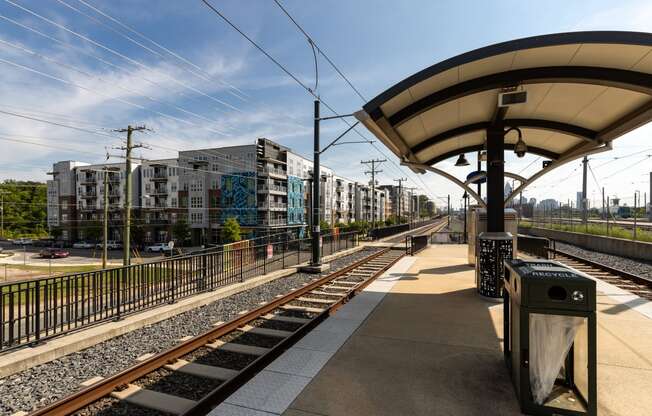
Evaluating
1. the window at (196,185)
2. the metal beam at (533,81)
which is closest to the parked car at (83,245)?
the window at (196,185)

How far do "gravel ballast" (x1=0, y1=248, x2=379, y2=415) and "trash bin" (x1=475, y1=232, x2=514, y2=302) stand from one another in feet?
19.7

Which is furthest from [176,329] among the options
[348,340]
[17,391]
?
[348,340]

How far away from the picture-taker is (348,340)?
5652mm

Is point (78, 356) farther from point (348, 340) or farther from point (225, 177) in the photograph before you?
A: point (225, 177)

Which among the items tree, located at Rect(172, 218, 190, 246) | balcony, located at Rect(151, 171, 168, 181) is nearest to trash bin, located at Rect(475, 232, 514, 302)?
tree, located at Rect(172, 218, 190, 246)

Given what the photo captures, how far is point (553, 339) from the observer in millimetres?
3428

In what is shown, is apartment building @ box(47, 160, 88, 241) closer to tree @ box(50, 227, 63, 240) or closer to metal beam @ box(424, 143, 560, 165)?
tree @ box(50, 227, 63, 240)

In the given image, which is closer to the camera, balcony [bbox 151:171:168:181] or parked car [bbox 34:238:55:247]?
balcony [bbox 151:171:168:181]

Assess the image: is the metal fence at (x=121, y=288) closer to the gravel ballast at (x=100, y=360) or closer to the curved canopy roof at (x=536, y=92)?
the gravel ballast at (x=100, y=360)

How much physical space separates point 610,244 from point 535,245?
679cm

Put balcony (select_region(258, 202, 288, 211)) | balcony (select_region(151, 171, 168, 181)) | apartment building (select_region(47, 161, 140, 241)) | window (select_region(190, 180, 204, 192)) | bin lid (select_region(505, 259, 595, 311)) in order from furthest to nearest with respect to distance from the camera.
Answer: apartment building (select_region(47, 161, 140, 241)), balcony (select_region(151, 171, 168, 181)), window (select_region(190, 180, 204, 192)), balcony (select_region(258, 202, 288, 211)), bin lid (select_region(505, 259, 595, 311))

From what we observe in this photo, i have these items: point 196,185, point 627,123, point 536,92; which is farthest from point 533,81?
point 196,185

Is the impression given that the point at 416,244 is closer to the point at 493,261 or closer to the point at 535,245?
the point at 535,245

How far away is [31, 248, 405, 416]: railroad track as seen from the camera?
400cm
